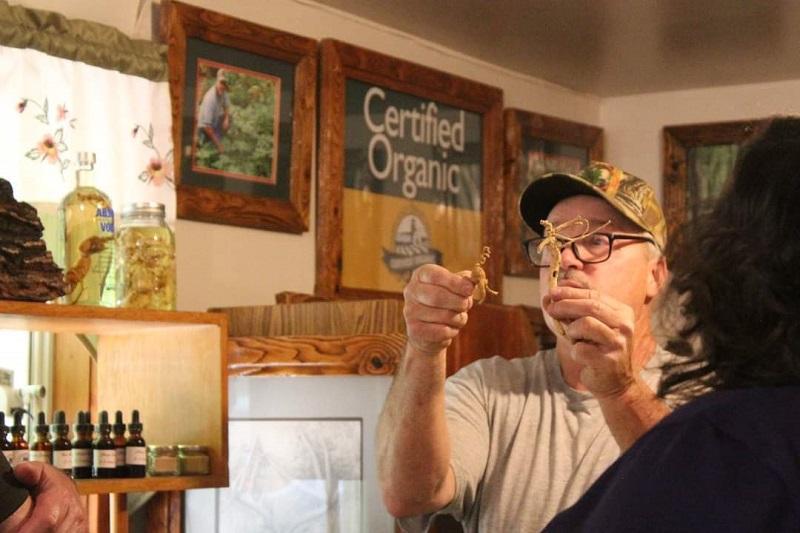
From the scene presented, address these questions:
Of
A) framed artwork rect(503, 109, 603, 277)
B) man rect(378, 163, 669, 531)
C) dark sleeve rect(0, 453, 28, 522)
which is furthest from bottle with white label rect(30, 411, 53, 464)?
framed artwork rect(503, 109, 603, 277)

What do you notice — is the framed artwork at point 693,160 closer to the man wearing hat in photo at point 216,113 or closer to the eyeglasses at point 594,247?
the man wearing hat in photo at point 216,113

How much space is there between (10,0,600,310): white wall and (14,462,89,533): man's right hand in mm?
1250

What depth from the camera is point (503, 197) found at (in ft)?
13.0

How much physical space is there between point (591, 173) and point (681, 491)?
1102 millimetres

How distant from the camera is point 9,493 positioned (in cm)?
162

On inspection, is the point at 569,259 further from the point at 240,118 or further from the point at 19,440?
the point at 240,118

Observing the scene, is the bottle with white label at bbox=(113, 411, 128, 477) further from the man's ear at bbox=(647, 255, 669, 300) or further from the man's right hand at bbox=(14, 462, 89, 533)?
the man's ear at bbox=(647, 255, 669, 300)

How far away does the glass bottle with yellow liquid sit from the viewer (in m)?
2.26

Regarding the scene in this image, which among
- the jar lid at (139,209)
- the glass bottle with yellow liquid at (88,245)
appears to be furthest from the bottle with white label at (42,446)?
the jar lid at (139,209)

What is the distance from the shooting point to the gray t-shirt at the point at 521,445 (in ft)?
6.06

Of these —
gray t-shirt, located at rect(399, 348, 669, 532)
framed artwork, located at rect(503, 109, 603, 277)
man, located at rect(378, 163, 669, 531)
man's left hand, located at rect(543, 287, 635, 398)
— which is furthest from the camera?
framed artwork, located at rect(503, 109, 603, 277)

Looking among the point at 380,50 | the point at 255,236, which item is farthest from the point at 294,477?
the point at 380,50

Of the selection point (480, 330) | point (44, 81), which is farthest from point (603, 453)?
point (44, 81)

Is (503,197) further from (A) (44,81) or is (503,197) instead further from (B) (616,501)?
(B) (616,501)
